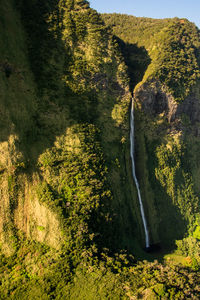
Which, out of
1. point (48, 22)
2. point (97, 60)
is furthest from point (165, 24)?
point (48, 22)

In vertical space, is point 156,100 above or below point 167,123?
above

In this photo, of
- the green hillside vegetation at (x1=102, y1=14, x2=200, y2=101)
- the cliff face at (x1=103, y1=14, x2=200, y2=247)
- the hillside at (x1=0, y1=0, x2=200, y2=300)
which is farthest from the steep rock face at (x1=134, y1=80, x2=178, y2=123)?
the green hillside vegetation at (x1=102, y1=14, x2=200, y2=101)

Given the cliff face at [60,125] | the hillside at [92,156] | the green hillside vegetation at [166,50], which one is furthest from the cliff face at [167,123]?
the cliff face at [60,125]

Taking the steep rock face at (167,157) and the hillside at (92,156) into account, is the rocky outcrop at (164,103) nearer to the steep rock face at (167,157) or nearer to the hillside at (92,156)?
the steep rock face at (167,157)

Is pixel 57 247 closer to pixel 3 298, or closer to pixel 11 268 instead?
pixel 11 268

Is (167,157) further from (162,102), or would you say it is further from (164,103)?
(162,102)

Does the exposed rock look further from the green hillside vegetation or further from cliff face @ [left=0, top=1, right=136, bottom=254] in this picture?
cliff face @ [left=0, top=1, right=136, bottom=254]

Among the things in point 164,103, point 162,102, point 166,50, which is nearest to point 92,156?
point 162,102

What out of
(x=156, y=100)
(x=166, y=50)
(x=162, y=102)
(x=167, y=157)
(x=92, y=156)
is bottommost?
(x=167, y=157)
